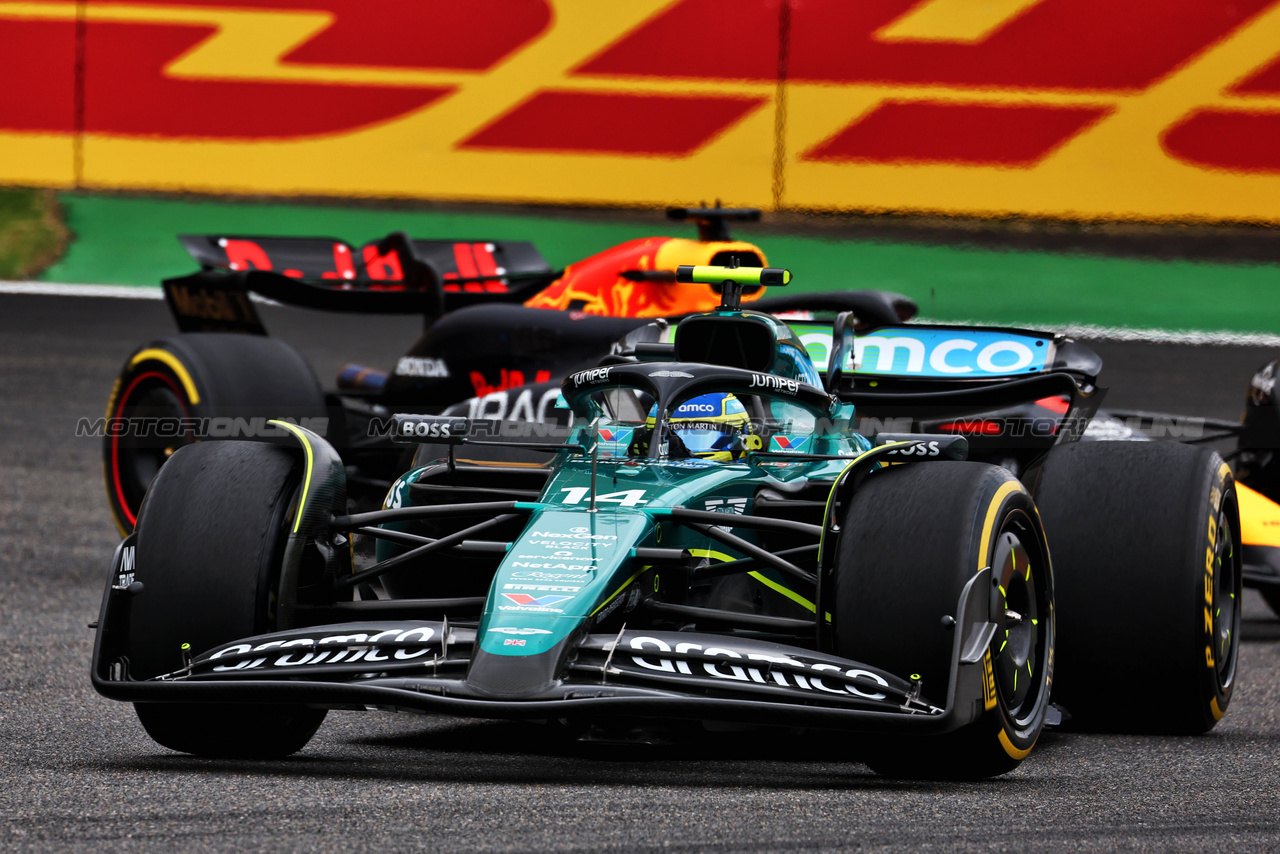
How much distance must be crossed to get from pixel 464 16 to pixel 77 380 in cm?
507

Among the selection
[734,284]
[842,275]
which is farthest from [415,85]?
[734,284]

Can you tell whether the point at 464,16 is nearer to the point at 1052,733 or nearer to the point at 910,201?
the point at 910,201

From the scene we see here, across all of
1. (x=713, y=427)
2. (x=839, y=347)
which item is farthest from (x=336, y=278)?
(x=713, y=427)

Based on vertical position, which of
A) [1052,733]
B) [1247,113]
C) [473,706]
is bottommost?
[1052,733]

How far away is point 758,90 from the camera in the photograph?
16.3m

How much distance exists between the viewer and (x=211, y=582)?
5.05 meters

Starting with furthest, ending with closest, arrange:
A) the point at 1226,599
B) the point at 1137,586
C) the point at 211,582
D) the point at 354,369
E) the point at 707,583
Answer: the point at 354,369 < the point at 1226,599 < the point at 1137,586 < the point at 707,583 < the point at 211,582

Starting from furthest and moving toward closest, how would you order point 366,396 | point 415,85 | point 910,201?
point 415,85 → point 910,201 → point 366,396

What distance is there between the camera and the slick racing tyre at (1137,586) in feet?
19.1

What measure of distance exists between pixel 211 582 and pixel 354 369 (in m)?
5.32

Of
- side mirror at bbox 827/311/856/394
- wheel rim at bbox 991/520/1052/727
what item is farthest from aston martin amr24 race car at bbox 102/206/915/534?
wheel rim at bbox 991/520/1052/727

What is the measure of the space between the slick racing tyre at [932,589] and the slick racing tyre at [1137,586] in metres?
0.79

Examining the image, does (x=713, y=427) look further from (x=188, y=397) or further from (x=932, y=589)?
(x=188, y=397)

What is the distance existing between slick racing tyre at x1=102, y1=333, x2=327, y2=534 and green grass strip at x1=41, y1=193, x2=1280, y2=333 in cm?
633
